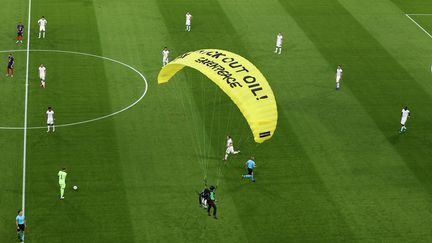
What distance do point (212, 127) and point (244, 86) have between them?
10652mm

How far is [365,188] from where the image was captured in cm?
3975

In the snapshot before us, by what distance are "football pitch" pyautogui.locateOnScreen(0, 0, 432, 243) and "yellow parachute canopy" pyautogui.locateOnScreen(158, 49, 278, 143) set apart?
5.29 m

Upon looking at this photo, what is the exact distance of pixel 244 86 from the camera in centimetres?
3441

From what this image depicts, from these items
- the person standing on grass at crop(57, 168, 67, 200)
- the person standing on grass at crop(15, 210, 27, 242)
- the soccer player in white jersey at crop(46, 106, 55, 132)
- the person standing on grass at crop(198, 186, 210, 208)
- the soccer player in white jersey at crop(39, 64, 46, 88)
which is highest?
the soccer player in white jersey at crop(39, 64, 46, 88)

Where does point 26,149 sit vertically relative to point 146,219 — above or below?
above

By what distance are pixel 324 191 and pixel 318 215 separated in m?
2.21

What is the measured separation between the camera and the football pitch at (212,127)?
36750 mm

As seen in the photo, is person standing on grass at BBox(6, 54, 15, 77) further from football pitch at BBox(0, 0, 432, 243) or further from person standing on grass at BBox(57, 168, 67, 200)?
person standing on grass at BBox(57, 168, 67, 200)

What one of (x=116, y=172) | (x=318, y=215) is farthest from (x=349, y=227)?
(x=116, y=172)

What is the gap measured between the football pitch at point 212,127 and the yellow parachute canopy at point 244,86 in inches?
208

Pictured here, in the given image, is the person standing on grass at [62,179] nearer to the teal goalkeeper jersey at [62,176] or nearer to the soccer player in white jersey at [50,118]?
the teal goalkeeper jersey at [62,176]

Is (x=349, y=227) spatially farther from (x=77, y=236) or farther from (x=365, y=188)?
Result: (x=77, y=236)

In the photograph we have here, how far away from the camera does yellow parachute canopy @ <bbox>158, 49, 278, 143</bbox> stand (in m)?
33.7

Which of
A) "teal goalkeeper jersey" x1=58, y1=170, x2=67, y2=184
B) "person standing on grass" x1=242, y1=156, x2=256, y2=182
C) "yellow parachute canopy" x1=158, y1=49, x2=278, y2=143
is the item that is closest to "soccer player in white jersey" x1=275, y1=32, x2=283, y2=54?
"person standing on grass" x1=242, y1=156, x2=256, y2=182
